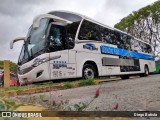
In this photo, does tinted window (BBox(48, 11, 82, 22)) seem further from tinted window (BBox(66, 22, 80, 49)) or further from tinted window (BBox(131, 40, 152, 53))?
tinted window (BBox(131, 40, 152, 53))

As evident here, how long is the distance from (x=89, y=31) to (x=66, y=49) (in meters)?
1.97

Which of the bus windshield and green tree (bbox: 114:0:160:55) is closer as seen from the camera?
the bus windshield

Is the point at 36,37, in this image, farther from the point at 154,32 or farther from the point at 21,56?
the point at 154,32

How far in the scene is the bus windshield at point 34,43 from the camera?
38.9 feet

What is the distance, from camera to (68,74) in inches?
490

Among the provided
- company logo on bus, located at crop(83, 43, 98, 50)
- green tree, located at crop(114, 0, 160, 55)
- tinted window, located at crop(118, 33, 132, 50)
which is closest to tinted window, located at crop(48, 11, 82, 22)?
company logo on bus, located at crop(83, 43, 98, 50)

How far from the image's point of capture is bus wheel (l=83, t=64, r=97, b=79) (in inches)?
527

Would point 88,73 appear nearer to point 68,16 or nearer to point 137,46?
point 68,16

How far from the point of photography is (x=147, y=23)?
37.8 meters

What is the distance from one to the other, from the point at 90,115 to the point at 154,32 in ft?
119

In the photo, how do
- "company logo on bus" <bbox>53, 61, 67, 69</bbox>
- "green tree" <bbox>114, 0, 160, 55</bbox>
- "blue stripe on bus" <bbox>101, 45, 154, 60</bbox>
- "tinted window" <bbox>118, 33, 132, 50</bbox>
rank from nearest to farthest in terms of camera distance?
"company logo on bus" <bbox>53, 61, 67, 69</bbox>, "blue stripe on bus" <bbox>101, 45, 154, 60</bbox>, "tinted window" <bbox>118, 33, 132, 50</bbox>, "green tree" <bbox>114, 0, 160, 55</bbox>

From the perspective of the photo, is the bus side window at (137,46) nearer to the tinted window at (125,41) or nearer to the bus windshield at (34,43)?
the tinted window at (125,41)

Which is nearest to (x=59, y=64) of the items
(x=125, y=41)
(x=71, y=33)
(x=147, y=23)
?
(x=71, y=33)

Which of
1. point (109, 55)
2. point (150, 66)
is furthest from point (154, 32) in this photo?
point (109, 55)
